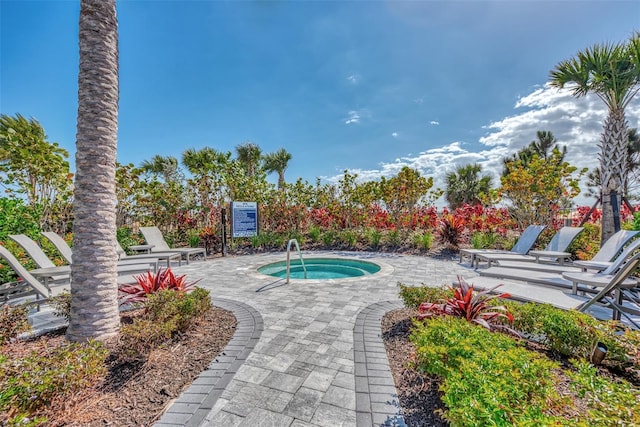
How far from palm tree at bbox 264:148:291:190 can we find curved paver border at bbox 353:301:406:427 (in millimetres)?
17640

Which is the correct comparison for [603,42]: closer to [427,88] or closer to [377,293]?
[427,88]

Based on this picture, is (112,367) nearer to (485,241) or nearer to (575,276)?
(575,276)

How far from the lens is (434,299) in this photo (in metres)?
3.41

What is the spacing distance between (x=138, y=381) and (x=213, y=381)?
2.25 feet

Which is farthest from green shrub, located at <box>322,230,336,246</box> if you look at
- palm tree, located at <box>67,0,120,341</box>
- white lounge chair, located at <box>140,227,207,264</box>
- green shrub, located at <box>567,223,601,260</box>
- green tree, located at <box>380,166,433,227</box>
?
palm tree, located at <box>67,0,120,341</box>

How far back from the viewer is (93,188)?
2.81 meters

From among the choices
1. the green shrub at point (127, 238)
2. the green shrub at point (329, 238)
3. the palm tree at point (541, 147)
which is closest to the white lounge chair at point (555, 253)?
the green shrub at point (329, 238)

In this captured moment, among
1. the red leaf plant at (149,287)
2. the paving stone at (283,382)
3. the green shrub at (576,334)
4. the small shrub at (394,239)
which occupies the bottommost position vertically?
the paving stone at (283,382)

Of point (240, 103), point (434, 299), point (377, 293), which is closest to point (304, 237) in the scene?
point (240, 103)

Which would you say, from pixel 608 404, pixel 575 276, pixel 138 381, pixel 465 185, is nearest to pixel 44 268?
pixel 138 381

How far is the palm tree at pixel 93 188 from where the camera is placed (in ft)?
9.11

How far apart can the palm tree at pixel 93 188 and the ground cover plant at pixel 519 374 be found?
3331 mm

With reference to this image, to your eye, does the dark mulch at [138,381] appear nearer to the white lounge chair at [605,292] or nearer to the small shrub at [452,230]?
the white lounge chair at [605,292]

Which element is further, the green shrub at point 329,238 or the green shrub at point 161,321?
the green shrub at point 329,238
